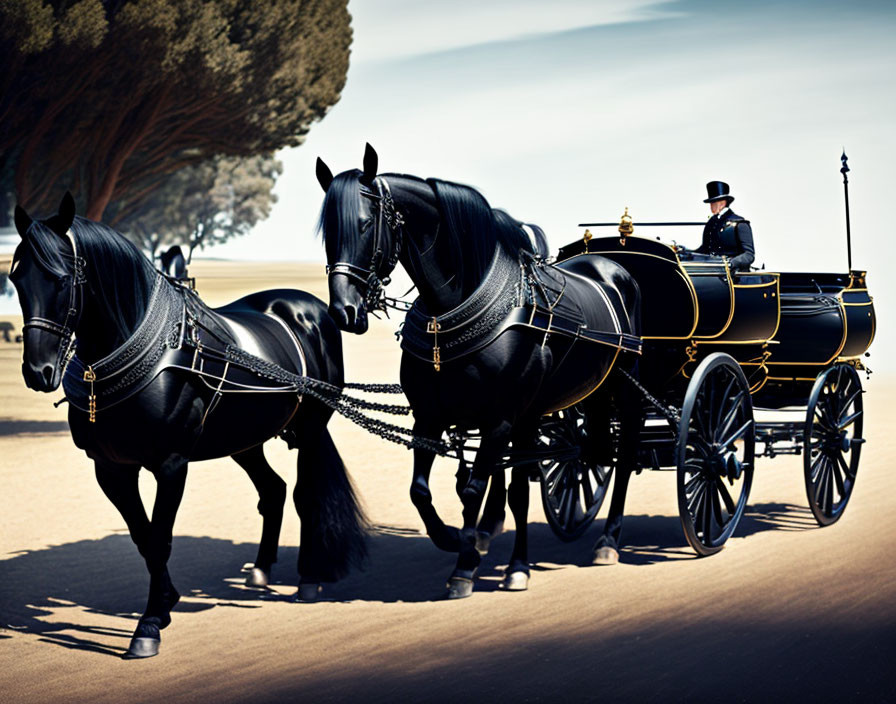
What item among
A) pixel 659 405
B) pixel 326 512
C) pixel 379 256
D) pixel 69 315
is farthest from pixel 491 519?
pixel 69 315

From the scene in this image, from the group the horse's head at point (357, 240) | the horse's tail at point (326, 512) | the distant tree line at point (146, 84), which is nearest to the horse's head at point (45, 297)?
the horse's head at point (357, 240)

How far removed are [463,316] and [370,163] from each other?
1.10 m

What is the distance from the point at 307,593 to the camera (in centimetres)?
758

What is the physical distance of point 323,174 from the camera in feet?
22.8

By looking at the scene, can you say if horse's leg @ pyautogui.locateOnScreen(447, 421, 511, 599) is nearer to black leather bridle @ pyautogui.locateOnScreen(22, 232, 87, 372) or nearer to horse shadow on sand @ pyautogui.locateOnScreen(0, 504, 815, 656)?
horse shadow on sand @ pyautogui.locateOnScreen(0, 504, 815, 656)

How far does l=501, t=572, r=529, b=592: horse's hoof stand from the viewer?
7719mm

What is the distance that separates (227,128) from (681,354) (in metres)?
14.1

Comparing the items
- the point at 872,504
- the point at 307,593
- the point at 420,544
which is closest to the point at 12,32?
the point at 420,544

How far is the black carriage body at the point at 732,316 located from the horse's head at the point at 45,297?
172 inches

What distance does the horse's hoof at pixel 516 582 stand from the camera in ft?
25.3

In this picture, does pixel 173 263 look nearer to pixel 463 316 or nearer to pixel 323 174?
pixel 323 174

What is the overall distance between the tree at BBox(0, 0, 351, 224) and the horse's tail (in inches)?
409

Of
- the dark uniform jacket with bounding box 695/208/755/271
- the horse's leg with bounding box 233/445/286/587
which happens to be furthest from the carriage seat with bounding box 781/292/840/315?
the horse's leg with bounding box 233/445/286/587

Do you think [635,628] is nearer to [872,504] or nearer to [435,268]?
[435,268]
